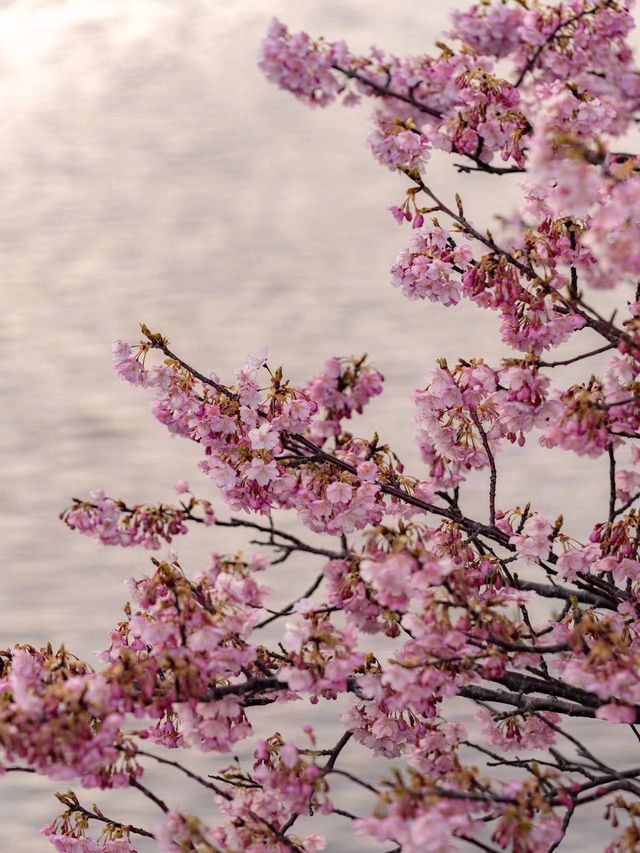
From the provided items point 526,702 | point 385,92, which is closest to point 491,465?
point 526,702

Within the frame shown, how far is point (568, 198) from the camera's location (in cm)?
161

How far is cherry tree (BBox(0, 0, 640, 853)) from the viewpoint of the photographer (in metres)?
1.73

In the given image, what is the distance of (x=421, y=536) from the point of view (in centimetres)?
181

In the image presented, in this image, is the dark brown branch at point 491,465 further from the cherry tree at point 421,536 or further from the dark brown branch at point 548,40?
the dark brown branch at point 548,40

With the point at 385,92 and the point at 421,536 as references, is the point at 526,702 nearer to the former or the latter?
the point at 421,536

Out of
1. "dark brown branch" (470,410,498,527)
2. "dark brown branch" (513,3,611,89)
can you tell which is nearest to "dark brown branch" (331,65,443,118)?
"dark brown branch" (513,3,611,89)

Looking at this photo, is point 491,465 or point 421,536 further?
point 491,465

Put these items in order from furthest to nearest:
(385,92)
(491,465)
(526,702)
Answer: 1. (491,465)
2. (526,702)
3. (385,92)

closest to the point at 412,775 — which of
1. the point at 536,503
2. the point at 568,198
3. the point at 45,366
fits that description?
the point at 568,198

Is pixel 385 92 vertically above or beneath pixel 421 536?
above

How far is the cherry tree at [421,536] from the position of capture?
173cm

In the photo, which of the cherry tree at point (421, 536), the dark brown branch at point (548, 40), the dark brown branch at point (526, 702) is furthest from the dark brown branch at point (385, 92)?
the dark brown branch at point (526, 702)

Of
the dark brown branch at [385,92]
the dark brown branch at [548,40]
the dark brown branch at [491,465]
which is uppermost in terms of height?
A: the dark brown branch at [548,40]

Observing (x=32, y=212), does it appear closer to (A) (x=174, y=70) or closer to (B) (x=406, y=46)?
(A) (x=174, y=70)
